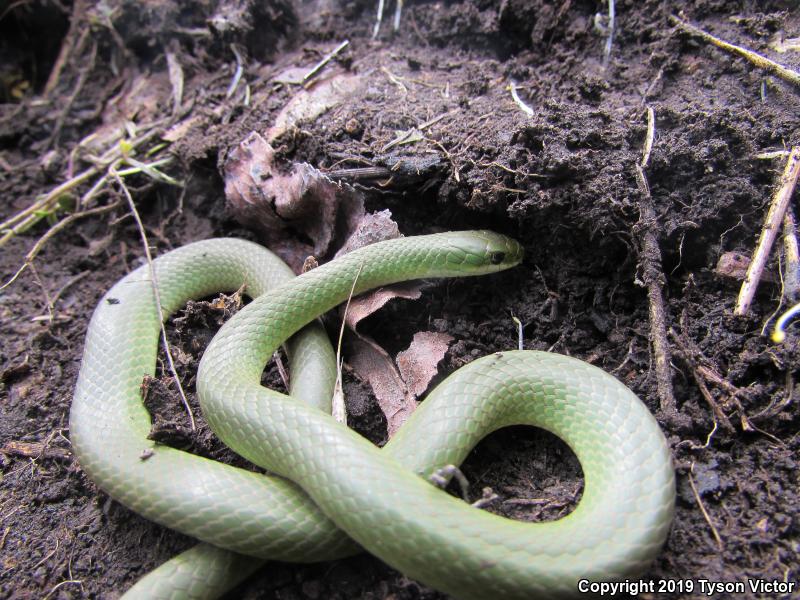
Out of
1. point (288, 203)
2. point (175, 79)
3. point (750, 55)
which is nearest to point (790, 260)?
point (750, 55)

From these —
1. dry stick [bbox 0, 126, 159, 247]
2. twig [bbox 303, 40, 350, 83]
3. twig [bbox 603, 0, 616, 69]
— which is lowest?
dry stick [bbox 0, 126, 159, 247]

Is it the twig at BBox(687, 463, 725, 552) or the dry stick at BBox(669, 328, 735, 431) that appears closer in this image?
the twig at BBox(687, 463, 725, 552)

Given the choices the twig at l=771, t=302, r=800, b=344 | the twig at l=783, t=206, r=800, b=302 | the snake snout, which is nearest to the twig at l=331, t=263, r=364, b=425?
the snake snout

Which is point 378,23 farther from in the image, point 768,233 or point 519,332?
point 768,233

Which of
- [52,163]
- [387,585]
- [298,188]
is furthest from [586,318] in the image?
[52,163]

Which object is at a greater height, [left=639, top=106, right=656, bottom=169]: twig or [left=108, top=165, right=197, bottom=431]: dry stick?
[left=639, top=106, right=656, bottom=169]: twig

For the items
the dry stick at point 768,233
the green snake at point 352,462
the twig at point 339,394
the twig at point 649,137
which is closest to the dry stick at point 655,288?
the twig at point 649,137

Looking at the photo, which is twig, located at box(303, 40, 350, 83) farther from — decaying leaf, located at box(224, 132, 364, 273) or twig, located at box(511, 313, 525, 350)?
twig, located at box(511, 313, 525, 350)
